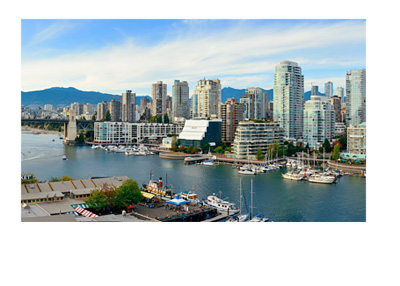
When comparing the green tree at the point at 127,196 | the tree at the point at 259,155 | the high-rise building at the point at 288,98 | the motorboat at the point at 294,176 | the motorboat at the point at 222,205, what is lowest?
the motorboat at the point at 222,205

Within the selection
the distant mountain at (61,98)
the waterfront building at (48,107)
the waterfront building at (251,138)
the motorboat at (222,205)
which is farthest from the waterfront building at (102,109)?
the motorboat at (222,205)

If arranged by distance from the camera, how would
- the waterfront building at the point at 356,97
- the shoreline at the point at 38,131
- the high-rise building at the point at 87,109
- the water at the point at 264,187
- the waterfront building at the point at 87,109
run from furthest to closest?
the waterfront building at the point at 87,109
the high-rise building at the point at 87,109
the shoreline at the point at 38,131
the waterfront building at the point at 356,97
the water at the point at 264,187

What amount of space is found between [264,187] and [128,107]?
789 inches

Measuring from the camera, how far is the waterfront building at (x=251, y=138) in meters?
11.7

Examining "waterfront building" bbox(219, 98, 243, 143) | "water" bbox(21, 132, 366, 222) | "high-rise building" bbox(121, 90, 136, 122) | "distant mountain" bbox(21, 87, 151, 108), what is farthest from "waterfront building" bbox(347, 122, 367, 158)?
"high-rise building" bbox(121, 90, 136, 122)

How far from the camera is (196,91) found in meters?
20.1

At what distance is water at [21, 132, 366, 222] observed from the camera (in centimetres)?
514

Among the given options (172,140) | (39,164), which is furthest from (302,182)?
(172,140)

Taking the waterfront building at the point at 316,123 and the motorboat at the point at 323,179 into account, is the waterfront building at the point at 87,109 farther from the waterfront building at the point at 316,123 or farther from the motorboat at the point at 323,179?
the motorboat at the point at 323,179

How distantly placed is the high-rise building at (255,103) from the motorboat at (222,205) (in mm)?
14841

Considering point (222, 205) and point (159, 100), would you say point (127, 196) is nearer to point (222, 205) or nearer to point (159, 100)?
point (222, 205)

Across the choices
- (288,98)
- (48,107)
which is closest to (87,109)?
(48,107)

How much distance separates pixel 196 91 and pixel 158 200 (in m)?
15.2

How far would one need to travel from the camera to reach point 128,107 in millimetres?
26125
